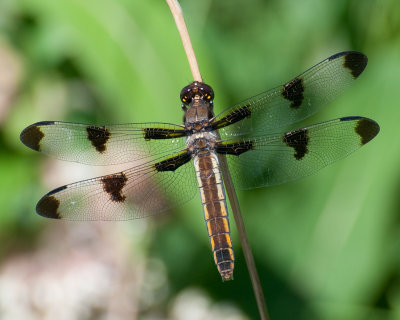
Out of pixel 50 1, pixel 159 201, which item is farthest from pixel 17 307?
pixel 50 1

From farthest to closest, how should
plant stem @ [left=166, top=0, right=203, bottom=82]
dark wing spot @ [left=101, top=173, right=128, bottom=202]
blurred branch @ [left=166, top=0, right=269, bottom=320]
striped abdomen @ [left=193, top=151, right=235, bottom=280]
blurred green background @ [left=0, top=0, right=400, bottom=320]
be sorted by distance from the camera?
blurred green background @ [left=0, top=0, right=400, bottom=320]
dark wing spot @ [left=101, top=173, right=128, bottom=202]
striped abdomen @ [left=193, top=151, right=235, bottom=280]
plant stem @ [left=166, top=0, right=203, bottom=82]
blurred branch @ [left=166, top=0, right=269, bottom=320]

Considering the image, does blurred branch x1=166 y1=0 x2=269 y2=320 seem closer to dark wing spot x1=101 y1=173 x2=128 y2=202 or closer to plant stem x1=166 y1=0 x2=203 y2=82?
plant stem x1=166 y1=0 x2=203 y2=82

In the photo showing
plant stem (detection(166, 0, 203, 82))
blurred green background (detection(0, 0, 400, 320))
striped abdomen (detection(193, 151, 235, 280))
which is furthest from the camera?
blurred green background (detection(0, 0, 400, 320))

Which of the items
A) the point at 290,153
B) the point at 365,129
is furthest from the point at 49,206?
the point at 365,129

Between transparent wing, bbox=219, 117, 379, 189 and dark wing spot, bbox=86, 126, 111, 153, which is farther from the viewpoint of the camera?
dark wing spot, bbox=86, 126, 111, 153

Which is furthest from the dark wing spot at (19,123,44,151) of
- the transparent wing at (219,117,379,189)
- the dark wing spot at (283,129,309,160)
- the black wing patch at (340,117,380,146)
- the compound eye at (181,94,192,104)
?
the black wing patch at (340,117,380,146)

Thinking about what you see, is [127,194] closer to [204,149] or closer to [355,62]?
[204,149]

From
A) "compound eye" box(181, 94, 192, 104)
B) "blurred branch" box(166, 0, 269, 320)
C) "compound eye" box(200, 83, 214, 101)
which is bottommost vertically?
"blurred branch" box(166, 0, 269, 320)

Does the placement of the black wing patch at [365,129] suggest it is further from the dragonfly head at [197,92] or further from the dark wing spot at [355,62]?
the dragonfly head at [197,92]
